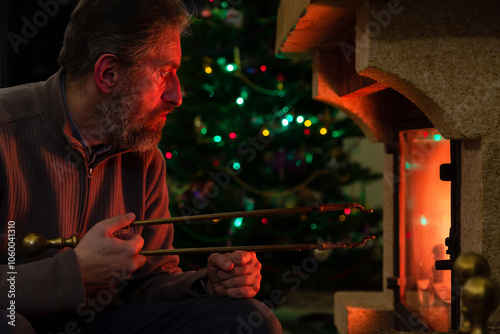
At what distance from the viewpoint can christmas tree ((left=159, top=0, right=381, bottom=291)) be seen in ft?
10.5

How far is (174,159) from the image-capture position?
322cm

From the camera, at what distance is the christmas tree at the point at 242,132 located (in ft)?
10.5

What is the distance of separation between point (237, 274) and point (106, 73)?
68 cm

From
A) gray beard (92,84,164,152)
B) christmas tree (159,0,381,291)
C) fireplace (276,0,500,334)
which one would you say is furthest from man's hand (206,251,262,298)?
christmas tree (159,0,381,291)

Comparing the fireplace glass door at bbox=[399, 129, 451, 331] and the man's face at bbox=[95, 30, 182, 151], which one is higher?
the man's face at bbox=[95, 30, 182, 151]

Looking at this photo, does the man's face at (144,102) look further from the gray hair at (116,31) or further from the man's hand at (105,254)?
the man's hand at (105,254)

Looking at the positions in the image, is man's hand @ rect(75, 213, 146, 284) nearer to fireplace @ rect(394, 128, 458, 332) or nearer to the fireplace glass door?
fireplace @ rect(394, 128, 458, 332)

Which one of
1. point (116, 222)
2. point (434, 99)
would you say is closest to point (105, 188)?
point (116, 222)

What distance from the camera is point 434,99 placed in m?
1.38

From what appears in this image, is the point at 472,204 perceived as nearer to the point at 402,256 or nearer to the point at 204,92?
the point at 402,256

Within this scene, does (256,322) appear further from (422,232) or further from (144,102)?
(422,232)

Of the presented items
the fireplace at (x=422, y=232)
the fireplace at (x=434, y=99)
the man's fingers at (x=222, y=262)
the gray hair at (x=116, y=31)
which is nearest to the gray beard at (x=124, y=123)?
the gray hair at (x=116, y=31)

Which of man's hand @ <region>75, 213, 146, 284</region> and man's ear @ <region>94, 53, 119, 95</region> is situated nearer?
man's hand @ <region>75, 213, 146, 284</region>

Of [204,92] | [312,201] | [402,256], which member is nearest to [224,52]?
[204,92]
